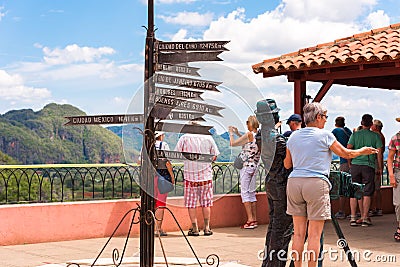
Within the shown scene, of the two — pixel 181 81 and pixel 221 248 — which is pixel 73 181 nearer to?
pixel 221 248

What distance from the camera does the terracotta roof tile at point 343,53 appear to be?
10.7 meters

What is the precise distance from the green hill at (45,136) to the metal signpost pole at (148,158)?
2039 cm

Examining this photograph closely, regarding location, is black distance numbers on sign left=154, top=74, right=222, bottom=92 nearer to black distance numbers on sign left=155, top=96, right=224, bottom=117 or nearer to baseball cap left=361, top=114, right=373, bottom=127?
black distance numbers on sign left=155, top=96, right=224, bottom=117

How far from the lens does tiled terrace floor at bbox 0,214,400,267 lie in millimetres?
8242

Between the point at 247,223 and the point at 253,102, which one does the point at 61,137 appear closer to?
the point at 247,223

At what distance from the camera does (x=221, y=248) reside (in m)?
9.25

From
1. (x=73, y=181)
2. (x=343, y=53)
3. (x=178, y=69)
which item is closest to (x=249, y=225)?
(x=73, y=181)

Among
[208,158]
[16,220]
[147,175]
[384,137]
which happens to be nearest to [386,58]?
[384,137]

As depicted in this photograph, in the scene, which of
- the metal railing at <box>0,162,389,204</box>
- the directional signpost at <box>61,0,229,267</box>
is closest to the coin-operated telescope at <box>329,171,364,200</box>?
the directional signpost at <box>61,0,229,267</box>

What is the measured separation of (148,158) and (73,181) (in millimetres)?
4087

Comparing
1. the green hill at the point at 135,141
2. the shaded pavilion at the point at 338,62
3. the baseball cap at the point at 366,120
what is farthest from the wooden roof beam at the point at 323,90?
the green hill at the point at 135,141

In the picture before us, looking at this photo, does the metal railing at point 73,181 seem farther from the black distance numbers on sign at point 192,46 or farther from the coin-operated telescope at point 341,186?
the black distance numbers on sign at point 192,46

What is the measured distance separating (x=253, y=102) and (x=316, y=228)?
1.25 meters

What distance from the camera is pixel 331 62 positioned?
10984 millimetres
